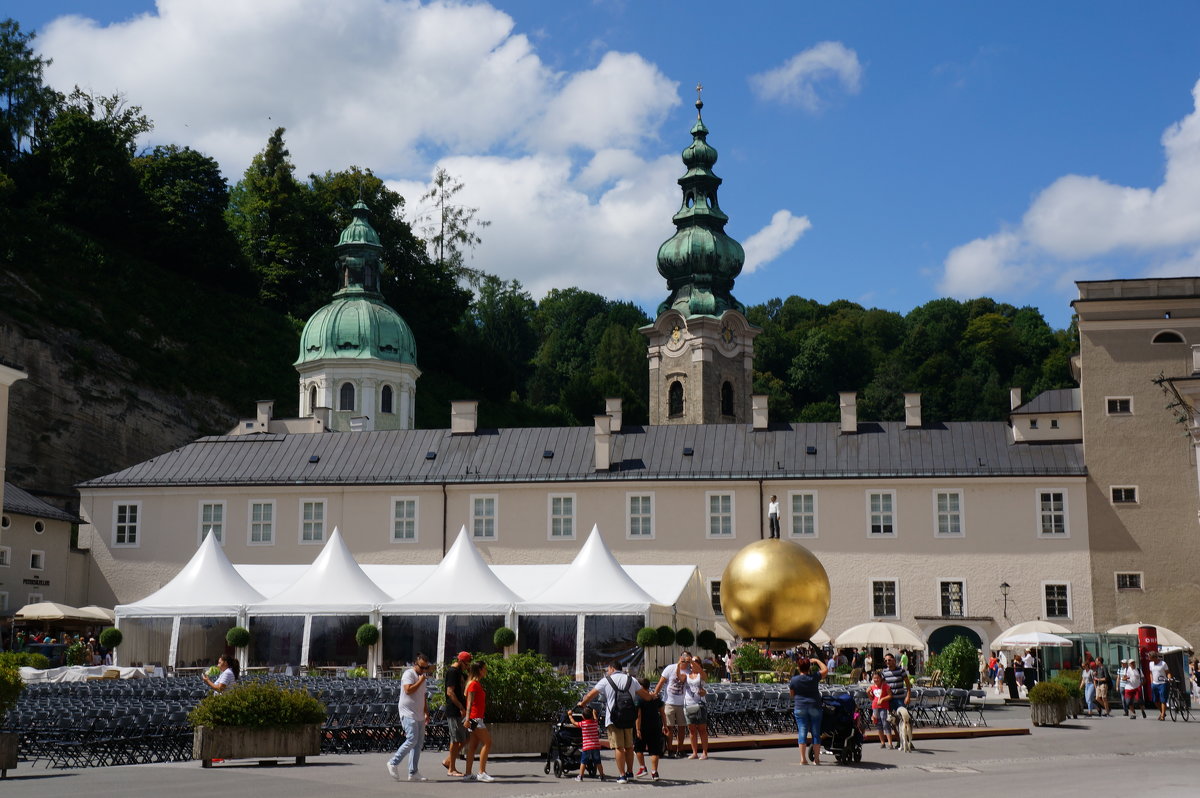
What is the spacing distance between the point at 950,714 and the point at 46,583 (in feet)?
93.9

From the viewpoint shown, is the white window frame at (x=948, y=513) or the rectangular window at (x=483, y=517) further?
the rectangular window at (x=483, y=517)

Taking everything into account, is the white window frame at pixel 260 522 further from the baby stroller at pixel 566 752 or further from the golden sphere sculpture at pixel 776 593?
the baby stroller at pixel 566 752

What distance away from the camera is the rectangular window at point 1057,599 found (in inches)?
1629

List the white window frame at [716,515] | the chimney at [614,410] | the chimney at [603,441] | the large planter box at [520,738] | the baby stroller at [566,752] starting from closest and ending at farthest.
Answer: the baby stroller at [566,752], the large planter box at [520,738], the white window frame at [716,515], the chimney at [603,441], the chimney at [614,410]

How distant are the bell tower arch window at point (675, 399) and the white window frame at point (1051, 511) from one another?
101 feet

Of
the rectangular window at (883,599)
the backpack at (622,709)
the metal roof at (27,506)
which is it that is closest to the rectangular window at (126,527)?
the metal roof at (27,506)

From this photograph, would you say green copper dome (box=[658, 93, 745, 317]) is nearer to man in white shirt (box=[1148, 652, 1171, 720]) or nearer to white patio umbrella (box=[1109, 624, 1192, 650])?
white patio umbrella (box=[1109, 624, 1192, 650])

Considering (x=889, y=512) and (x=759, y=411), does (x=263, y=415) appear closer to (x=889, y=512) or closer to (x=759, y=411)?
(x=759, y=411)

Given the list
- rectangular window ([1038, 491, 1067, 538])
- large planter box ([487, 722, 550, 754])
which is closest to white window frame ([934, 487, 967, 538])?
rectangular window ([1038, 491, 1067, 538])

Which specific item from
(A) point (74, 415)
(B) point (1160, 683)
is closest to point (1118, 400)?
(B) point (1160, 683)

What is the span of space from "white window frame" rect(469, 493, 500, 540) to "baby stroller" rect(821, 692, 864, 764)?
87.7 feet

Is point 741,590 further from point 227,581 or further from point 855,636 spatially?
point 227,581

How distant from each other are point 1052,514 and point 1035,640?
9.47 m

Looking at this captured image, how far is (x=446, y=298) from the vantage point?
86.4 metres
